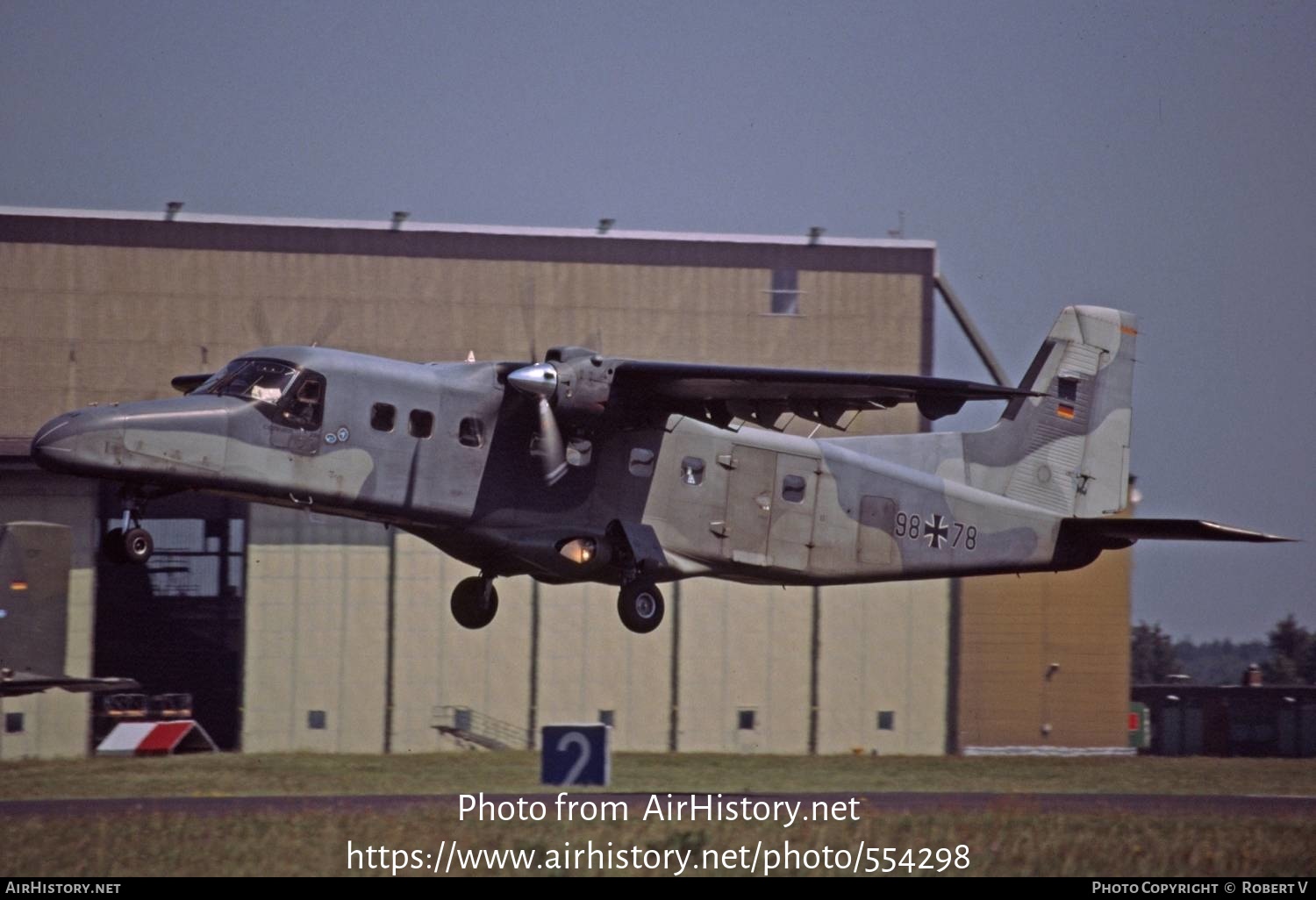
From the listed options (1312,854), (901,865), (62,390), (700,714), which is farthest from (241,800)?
(62,390)

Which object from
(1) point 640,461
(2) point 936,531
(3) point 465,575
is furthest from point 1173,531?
(3) point 465,575

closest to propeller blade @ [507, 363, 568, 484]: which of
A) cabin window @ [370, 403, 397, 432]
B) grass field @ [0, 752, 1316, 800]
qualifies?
cabin window @ [370, 403, 397, 432]

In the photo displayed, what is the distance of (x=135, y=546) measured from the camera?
1577cm

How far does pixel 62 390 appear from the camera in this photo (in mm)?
33156

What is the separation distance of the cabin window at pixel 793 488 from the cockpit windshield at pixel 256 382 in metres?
6.12

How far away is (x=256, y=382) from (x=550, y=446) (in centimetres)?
329

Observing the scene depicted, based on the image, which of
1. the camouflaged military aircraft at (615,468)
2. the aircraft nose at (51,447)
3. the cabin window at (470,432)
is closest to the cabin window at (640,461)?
the camouflaged military aircraft at (615,468)

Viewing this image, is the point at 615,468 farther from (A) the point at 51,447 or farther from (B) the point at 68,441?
(A) the point at 51,447

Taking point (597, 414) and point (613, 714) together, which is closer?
point (597, 414)

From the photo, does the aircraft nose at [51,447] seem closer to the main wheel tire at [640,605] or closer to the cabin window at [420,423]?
the cabin window at [420,423]

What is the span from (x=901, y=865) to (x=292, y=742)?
1846cm
